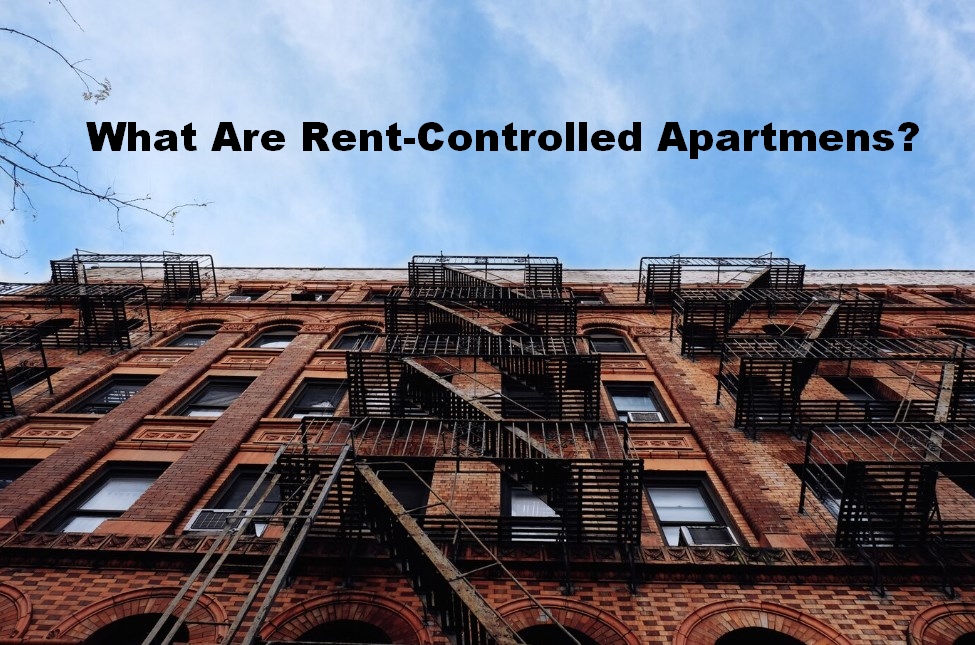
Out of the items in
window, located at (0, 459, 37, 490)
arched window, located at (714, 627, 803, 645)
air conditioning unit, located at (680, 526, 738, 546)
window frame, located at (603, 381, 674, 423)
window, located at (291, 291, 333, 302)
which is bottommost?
arched window, located at (714, 627, 803, 645)

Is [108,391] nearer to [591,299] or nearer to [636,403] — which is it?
[636,403]

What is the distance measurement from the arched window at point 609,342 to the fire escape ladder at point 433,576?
12550 millimetres

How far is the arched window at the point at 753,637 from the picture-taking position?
26.3 feet

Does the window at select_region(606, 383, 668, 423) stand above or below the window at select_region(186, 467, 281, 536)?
above

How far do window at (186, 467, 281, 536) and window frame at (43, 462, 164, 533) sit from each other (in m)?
1.45

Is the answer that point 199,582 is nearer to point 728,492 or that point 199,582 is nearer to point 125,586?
point 125,586

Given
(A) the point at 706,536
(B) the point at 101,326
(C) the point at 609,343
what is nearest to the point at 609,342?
(C) the point at 609,343

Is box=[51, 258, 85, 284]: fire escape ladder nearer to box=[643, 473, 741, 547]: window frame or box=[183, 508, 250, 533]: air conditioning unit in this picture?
box=[183, 508, 250, 533]: air conditioning unit

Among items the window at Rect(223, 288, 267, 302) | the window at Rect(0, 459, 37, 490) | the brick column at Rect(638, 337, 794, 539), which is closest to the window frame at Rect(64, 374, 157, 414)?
the window at Rect(0, 459, 37, 490)

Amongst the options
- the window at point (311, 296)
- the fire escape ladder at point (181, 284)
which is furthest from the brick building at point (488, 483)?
the window at point (311, 296)

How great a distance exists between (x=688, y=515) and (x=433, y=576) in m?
5.57

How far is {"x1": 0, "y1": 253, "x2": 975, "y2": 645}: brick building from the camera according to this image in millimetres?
8086

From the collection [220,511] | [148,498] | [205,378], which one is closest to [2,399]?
[205,378]

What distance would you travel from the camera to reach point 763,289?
862 inches
